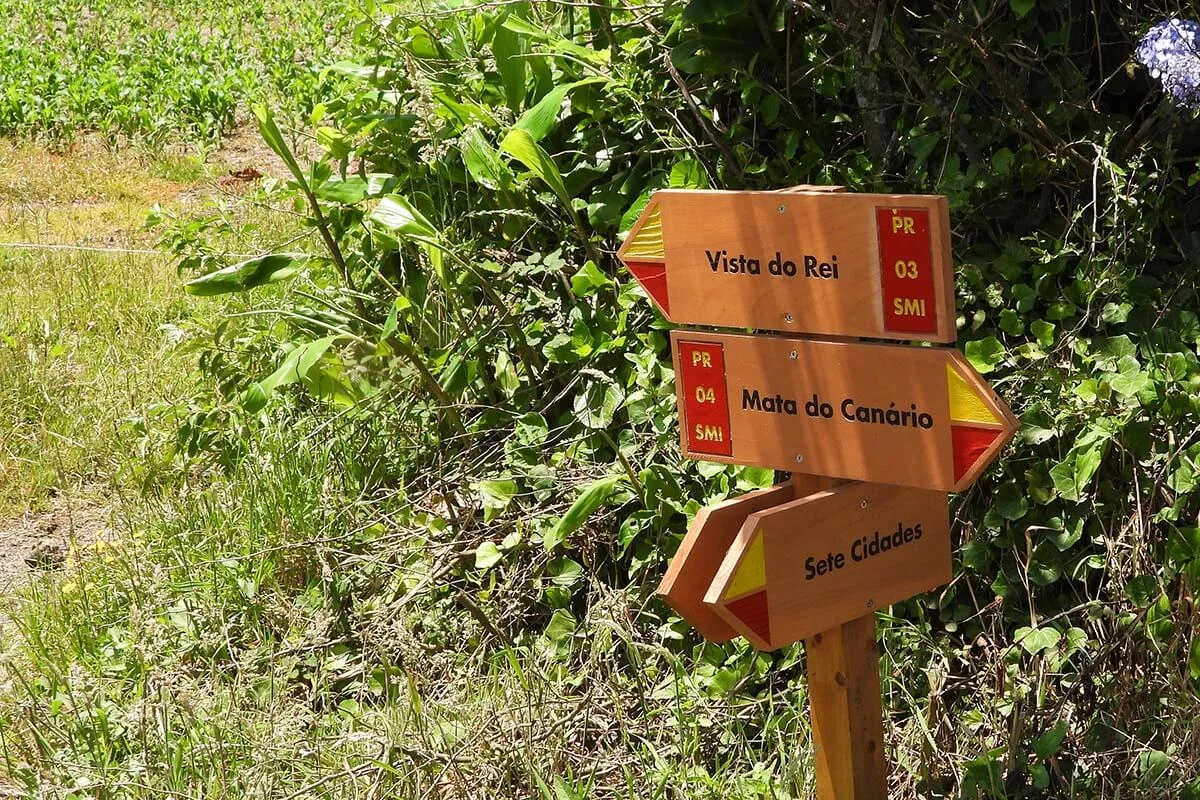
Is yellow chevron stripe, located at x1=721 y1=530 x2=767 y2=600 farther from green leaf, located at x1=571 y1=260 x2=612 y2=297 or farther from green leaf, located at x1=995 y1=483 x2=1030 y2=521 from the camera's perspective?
green leaf, located at x1=571 y1=260 x2=612 y2=297

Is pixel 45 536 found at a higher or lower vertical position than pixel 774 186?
lower

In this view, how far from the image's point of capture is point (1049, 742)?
241 cm

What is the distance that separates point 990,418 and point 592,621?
1.39 metres

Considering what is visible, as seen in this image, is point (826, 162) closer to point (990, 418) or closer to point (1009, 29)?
point (1009, 29)

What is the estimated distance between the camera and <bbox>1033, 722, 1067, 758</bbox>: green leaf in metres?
2.40

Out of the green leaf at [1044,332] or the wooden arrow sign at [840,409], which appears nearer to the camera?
the wooden arrow sign at [840,409]

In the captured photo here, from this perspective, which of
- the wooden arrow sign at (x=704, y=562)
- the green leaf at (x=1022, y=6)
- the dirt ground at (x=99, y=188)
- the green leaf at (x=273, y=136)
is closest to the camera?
the wooden arrow sign at (x=704, y=562)

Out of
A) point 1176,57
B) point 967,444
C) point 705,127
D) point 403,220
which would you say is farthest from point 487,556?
point 1176,57

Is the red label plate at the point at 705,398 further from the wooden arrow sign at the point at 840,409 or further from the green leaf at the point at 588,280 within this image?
the green leaf at the point at 588,280

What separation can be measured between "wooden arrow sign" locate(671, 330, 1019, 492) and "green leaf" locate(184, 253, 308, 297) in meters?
1.86

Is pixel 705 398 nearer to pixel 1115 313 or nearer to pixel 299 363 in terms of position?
pixel 1115 313

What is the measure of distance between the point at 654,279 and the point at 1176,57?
1.09 metres

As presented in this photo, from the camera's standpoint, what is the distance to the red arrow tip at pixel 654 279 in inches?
92.7

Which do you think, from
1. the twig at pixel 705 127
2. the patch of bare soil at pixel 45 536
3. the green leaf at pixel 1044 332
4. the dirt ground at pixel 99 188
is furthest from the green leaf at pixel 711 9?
the dirt ground at pixel 99 188
